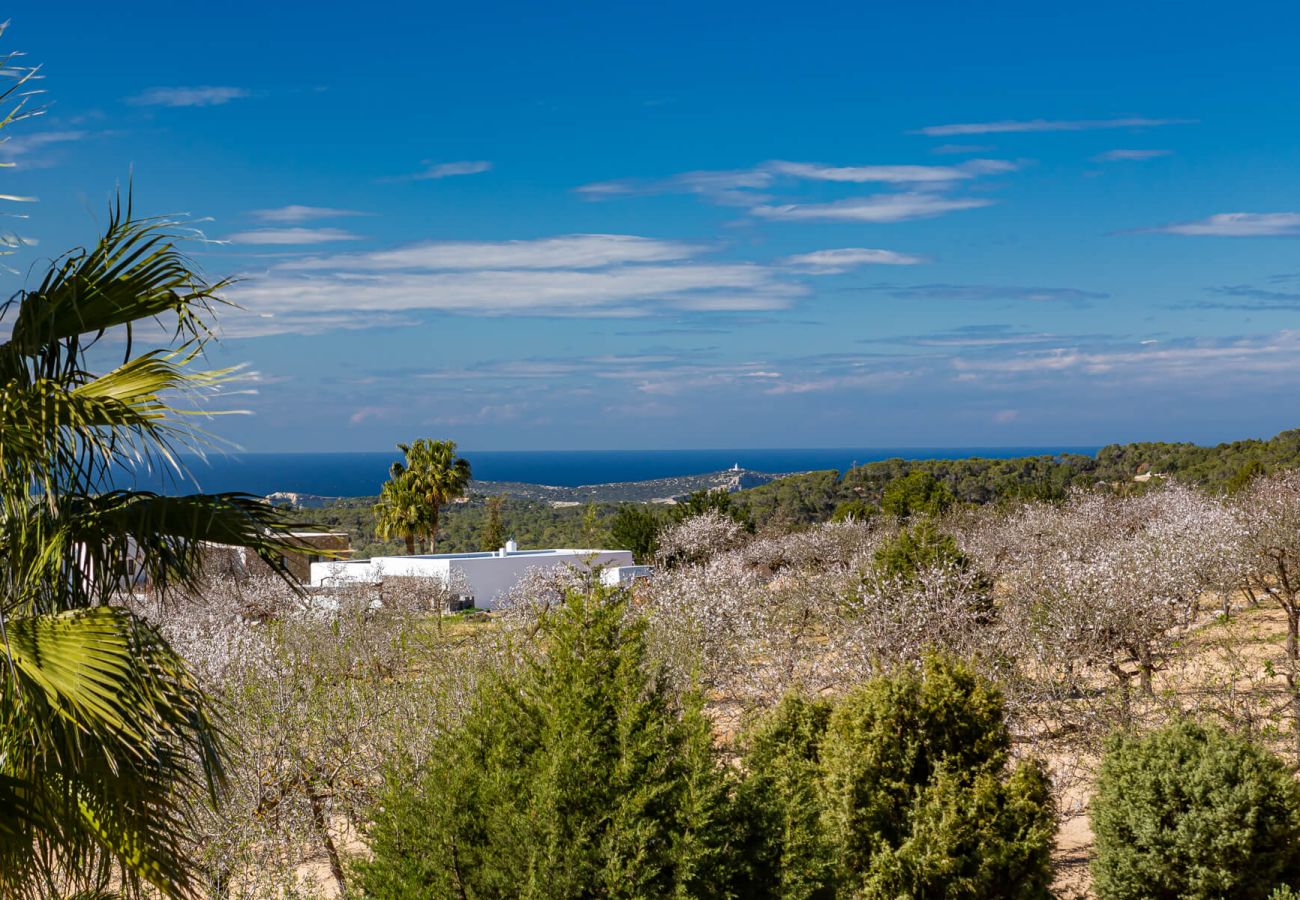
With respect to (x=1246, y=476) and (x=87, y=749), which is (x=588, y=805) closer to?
(x=87, y=749)

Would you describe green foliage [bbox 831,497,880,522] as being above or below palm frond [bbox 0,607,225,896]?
below

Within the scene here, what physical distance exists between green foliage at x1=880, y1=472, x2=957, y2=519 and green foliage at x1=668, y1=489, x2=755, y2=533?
522 cm

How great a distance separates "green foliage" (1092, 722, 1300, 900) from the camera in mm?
10469

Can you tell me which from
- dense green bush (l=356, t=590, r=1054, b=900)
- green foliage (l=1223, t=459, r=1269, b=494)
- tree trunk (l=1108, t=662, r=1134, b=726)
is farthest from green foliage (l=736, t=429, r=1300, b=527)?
dense green bush (l=356, t=590, r=1054, b=900)

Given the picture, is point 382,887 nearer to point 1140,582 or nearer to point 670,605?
point 1140,582

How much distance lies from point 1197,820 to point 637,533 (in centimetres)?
3091

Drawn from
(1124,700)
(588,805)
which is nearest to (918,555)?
(1124,700)

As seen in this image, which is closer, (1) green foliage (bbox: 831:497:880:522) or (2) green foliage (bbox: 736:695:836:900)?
(2) green foliage (bbox: 736:695:836:900)

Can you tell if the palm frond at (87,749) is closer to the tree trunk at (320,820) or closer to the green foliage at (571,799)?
the green foliage at (571,799)

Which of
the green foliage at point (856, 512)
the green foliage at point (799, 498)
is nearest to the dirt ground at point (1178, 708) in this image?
the green foliage at point (856, 512)

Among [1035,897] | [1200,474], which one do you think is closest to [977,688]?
[1035,897]

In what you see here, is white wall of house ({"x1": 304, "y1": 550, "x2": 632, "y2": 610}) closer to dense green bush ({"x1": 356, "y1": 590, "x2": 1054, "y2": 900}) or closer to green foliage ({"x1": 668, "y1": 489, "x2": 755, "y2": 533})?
green foliage ({"x1": 668, "y1": 489, "x2": 755, "y2": 533})

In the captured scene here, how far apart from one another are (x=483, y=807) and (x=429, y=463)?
120 feet

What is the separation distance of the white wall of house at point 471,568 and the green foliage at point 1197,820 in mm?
23345
